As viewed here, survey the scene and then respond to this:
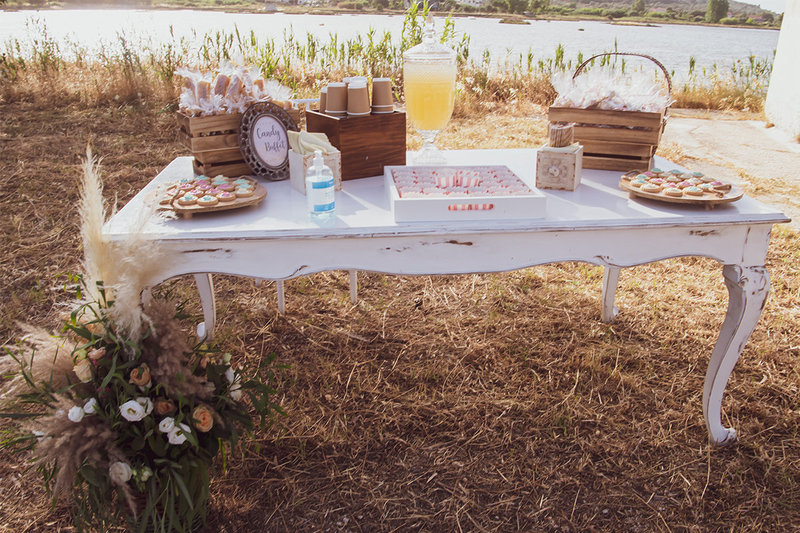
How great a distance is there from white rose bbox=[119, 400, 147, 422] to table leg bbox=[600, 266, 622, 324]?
1.78 meters

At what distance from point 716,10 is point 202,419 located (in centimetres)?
1194

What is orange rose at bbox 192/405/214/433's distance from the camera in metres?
1.31

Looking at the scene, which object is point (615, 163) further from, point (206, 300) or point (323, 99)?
point (206, 300)

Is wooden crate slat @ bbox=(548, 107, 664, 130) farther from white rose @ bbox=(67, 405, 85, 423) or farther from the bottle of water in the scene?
white rose @ bbox=(67, 405, 85, 423)

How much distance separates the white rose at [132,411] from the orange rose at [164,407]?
0.15ft

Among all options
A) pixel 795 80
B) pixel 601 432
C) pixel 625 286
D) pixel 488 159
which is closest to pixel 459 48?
pixel 795 80

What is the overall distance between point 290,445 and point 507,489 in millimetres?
643

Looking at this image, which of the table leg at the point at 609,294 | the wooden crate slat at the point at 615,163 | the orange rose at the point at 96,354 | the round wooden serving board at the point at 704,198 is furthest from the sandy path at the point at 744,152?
the orange rose at the point at 96,354

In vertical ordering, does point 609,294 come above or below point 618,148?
below

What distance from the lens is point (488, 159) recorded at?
199 centimetres

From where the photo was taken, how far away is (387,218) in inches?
56.5

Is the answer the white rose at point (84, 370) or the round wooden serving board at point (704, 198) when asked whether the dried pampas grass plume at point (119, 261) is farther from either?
the round wooden serving board at point (704, 198)

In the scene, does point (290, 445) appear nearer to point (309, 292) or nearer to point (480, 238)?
point (480, 238)

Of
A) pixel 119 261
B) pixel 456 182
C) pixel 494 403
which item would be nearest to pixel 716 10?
pixel 494 403
